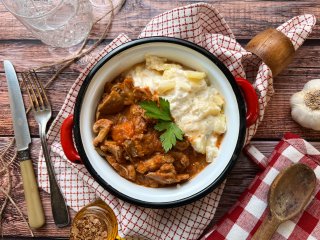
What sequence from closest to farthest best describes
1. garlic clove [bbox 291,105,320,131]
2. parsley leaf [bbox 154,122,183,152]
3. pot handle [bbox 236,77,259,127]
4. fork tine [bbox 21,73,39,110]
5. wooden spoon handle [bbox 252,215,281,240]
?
parsley leaf [bbox 154,122,183,152] < pot handle [bbox 236,77,259,127] < wooden spoon handle [bbox 252,215,281,240] < garlic clove [bbox 291,105,320,131] < fork tine [bbox 21,73,39,110]

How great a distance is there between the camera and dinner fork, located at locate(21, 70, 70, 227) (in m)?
2.82

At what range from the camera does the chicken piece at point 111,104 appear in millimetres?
2506

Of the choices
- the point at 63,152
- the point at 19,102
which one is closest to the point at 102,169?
the point at 63,152

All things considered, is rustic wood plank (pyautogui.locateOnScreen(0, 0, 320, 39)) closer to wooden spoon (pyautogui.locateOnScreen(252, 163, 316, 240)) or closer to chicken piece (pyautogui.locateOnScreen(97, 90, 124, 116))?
chicken piece (pyautogui.locateOnScreen(97, 90, 124, 116))

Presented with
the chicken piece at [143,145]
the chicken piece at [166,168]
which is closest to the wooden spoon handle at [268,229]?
the chicken piece at [166,168]

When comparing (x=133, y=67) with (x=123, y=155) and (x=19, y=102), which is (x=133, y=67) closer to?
(x=123, y=155)

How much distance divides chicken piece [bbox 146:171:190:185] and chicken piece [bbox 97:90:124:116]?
39cm

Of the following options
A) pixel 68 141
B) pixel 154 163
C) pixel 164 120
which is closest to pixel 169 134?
pixel 164 120

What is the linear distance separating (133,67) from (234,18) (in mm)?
760

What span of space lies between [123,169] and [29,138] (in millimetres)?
705

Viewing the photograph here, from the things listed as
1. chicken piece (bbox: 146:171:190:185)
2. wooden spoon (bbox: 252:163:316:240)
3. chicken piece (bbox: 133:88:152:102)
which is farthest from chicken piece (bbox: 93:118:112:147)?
wooden spoon (bbox: 252:163:316:240)

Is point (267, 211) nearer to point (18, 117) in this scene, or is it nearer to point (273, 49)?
point (273, 49)

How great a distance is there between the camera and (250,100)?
2.53 metres

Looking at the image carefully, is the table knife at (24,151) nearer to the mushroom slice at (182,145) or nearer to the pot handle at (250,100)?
the mushroom slice at (182,145)
